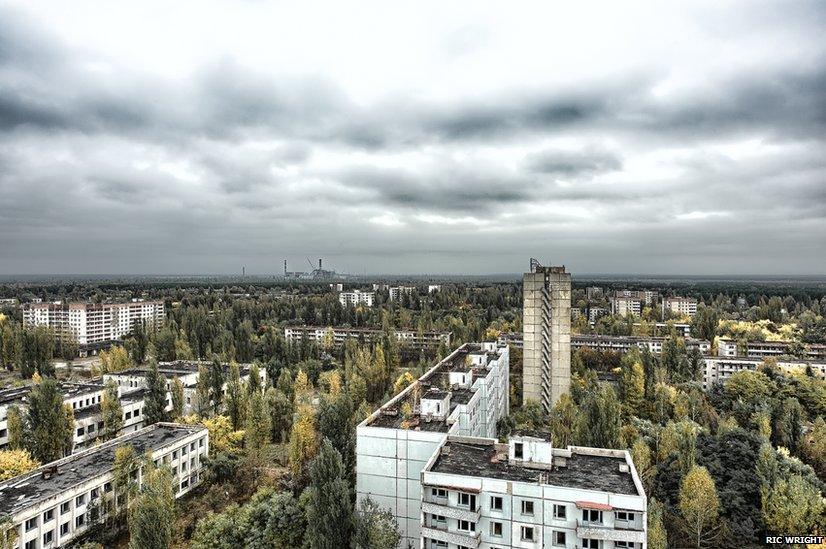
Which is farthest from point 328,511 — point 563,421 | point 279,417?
point 563,421

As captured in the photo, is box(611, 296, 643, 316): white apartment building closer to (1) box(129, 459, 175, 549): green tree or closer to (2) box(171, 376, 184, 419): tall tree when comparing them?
(2) box(171, 376, 184, 419): tall tree

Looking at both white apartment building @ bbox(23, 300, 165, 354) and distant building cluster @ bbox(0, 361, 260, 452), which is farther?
white apartment building @ bbox(23, 300, 165, 354)

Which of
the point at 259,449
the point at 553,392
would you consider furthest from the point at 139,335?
the point at 553,392

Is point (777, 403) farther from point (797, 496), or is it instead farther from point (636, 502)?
point (636, 502)

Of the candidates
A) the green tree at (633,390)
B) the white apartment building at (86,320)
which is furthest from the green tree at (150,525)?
the white apartment building at (86,320)

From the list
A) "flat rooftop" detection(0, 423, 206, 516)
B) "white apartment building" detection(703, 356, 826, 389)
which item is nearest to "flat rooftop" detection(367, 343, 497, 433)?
"flat rooftop" detection(0, 423, 206, 516)

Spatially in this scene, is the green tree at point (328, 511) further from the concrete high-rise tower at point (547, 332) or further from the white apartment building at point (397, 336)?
the white apartment building at point (397, 336)

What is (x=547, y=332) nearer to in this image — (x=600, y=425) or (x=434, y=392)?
(x=600, y=425)
